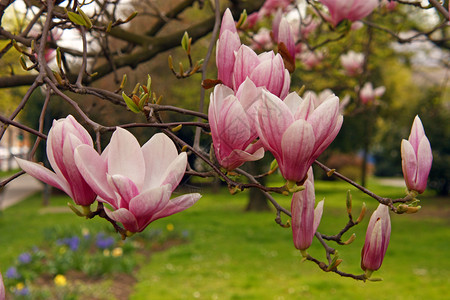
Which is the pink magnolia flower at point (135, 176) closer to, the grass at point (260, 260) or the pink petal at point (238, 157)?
the pink petal at point (238, 157)

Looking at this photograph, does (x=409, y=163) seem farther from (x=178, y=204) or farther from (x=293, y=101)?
(x=178, y=204)

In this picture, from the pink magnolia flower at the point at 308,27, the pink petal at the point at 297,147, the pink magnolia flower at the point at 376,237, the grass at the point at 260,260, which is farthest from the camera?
the grass at the point at 260,260

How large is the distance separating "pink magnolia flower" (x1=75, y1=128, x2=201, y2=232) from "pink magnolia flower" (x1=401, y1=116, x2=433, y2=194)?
0.37 m

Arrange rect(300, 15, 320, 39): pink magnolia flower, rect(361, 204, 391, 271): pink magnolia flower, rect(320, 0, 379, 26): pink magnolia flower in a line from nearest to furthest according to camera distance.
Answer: rect(361, 204, 391, 271): pink magnolia flower, rect(320, 0, 379, 26): pink magnolia flower, rect(300, 15, 320, 39): pink magnolia flower

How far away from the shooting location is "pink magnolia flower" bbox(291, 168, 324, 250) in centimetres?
91

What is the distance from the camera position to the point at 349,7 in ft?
5.00

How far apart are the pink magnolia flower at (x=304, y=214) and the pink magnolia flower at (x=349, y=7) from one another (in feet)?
2.42

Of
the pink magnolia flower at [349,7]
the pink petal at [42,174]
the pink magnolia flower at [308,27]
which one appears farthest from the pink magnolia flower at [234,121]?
the pink magnolia flower at [308,27]

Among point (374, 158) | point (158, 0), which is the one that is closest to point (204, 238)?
point (158, 0)

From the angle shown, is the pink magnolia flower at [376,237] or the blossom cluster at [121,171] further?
the pink magnolia flower at [376,237]

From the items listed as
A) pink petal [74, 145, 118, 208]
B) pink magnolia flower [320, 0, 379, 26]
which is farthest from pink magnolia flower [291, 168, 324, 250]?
pink magnolia flower [320, 0, 379, 26]

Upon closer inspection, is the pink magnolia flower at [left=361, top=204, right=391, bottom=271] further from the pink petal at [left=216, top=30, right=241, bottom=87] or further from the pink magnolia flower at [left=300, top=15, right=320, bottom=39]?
the pink magnolia flower at [left=300, top=15, right=320, bottom=39]

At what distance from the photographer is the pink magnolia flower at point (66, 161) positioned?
760 millimetres

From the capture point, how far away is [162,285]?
7273 millimetres
